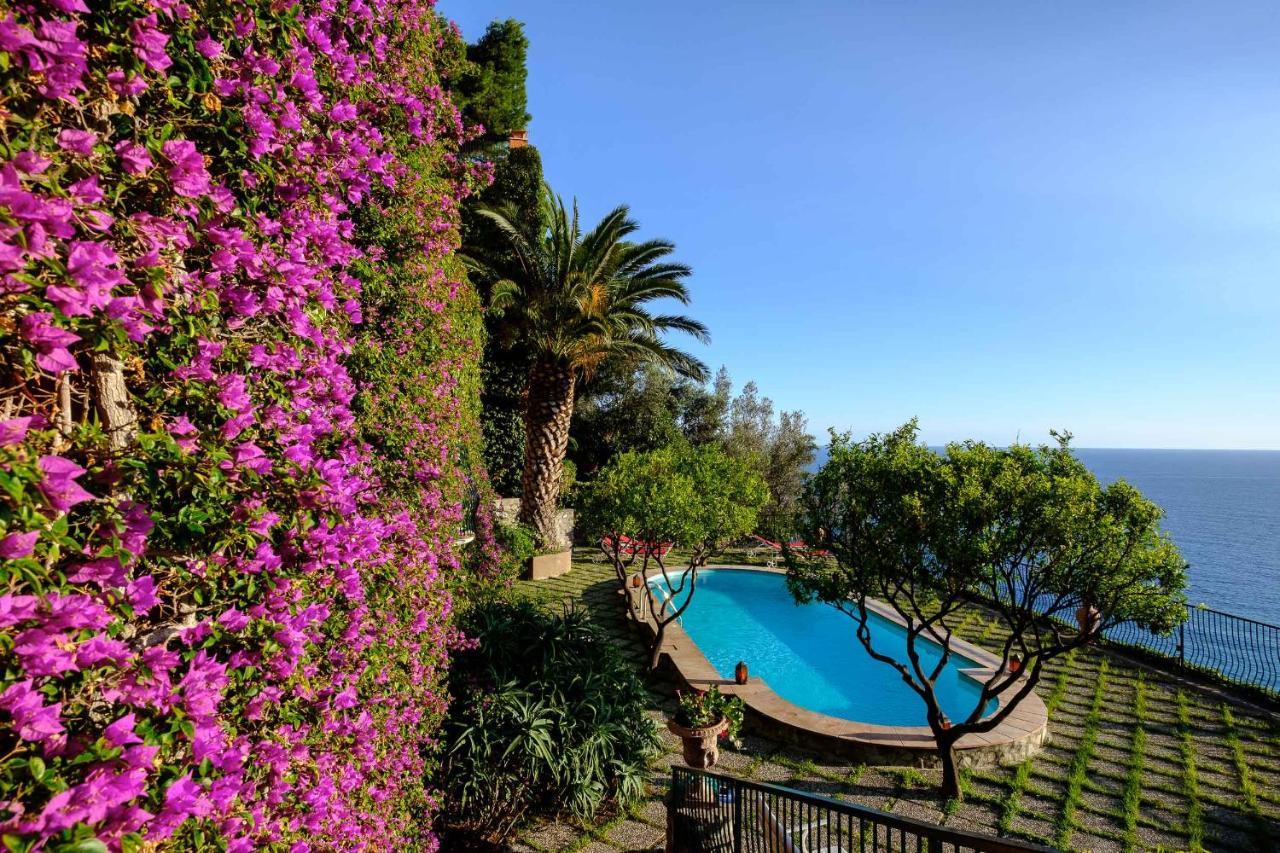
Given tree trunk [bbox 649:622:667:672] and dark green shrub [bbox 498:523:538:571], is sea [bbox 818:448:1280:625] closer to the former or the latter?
tree trunk [bbox 649:622:667:672]

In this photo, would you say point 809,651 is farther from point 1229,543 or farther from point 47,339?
point 1229,543

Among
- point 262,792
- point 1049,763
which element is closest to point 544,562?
point 1049,763

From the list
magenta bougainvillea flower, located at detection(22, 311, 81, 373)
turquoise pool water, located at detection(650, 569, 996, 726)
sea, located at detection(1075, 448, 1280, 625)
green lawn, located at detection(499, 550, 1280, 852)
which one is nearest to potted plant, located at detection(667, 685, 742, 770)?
green lawn, located at detection(499, 550, 1280, 852)

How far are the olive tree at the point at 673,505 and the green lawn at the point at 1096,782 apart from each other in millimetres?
2238

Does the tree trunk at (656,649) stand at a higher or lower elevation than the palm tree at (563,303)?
lower

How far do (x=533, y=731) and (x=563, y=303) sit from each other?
31.7 ft

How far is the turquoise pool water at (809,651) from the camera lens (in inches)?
417

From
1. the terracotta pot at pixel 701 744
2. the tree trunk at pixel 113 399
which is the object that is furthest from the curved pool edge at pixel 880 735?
the tree trunk at pixel 113 399

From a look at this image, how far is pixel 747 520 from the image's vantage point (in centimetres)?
995

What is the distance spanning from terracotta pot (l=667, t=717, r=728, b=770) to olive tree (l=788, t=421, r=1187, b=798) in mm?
2134

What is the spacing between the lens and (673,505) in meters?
9.16

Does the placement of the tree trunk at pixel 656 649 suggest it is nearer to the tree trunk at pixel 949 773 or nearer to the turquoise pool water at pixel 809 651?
the turquoise pool water at pixel 809 651

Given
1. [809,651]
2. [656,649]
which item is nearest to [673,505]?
[656,649]

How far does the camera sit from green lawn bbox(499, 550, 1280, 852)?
571 cm
